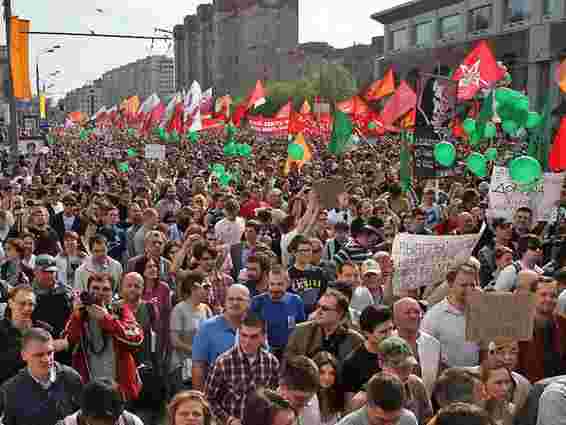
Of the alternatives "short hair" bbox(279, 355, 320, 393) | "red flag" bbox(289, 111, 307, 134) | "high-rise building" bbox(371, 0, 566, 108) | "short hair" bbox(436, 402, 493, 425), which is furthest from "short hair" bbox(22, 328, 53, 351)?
"high-rise building" bbox(371, 0, 566, 108)

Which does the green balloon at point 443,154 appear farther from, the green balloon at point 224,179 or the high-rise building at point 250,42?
the high-rise building at point 250,42

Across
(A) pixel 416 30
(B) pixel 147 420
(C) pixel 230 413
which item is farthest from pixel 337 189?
(A) pixel 416 30

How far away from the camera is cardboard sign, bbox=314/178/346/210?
33.7 ft

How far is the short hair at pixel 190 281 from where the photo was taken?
6551 millimetres

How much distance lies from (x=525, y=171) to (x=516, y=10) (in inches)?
1539

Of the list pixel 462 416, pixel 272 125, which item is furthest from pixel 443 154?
pixel 272 125

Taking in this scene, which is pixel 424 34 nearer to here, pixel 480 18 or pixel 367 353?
pixel 480 18

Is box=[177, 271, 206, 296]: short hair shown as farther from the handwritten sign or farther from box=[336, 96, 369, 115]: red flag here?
box=[336, 96, 369, 115]: red flag

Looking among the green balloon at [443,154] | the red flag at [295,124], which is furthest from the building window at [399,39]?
the green balloon at [443,154]

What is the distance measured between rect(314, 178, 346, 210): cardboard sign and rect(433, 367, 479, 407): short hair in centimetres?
572

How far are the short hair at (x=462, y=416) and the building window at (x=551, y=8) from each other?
4230 centimetres

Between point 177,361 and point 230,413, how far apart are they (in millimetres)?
1694

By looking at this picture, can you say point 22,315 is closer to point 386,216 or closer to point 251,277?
point 251,277

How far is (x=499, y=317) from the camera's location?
17.1ft
